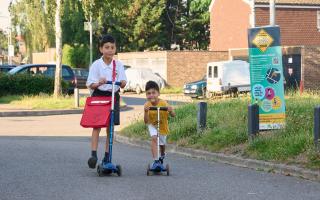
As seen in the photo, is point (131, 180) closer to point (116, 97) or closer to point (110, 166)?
point (110, 166)

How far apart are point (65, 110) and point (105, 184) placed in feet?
63.6

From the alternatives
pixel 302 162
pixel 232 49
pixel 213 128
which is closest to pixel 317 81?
pixel 232 49

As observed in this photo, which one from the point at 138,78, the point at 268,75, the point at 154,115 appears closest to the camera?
the point at 154,115

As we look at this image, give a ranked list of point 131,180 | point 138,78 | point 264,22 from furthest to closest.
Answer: point 264,22 < point 138,78 < point 131,180

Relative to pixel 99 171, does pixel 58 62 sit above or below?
above

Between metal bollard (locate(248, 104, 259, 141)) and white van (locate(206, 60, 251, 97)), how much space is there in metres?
24.4

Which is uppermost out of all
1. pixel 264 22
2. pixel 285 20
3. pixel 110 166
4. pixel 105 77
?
pixel 285 20

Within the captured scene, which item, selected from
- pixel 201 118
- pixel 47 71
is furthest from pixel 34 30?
pixel 201 118

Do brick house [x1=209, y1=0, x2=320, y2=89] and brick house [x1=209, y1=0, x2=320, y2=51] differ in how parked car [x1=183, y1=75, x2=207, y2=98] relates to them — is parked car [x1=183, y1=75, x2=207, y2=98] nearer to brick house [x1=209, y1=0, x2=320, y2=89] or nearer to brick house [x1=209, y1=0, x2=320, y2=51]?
brick house [x1=209, y1=0, x2=320, y2=89]

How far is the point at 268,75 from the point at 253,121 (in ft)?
2.97

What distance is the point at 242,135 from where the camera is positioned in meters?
13.2

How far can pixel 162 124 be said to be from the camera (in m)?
10.5

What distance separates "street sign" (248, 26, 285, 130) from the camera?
13000 mm

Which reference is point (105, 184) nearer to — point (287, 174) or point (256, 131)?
point (287, 174)
